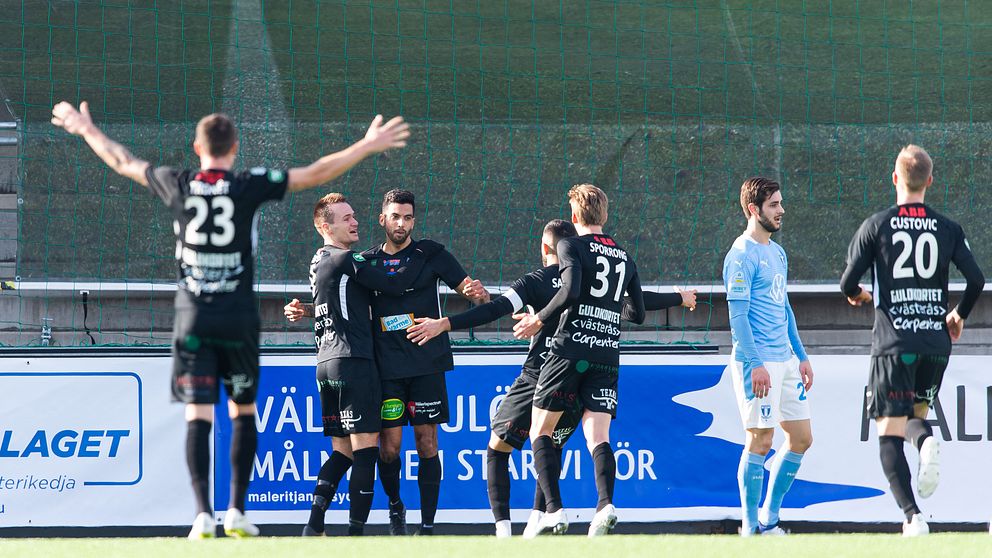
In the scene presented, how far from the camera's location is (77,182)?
28.4 feet

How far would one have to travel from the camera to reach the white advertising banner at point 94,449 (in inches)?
296

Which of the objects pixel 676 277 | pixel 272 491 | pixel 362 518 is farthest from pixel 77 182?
pixel 676 277

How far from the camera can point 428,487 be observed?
6.81 m

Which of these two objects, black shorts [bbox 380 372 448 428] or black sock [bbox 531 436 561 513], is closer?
black sock [bbox 531 436 561 513]

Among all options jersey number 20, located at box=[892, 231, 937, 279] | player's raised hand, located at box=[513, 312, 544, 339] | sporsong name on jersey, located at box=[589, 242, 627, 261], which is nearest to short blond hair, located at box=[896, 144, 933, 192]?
jersey number 20, located at box=[892, 231, 937, 279]

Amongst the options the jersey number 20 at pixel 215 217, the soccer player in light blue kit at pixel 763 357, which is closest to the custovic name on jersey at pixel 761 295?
the soccer player in light blue kit at pixel 763 357

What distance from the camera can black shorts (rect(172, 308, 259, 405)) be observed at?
4648mm

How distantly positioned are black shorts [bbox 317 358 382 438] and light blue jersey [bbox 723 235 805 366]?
2.03 metres

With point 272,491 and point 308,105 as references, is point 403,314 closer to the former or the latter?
point 272,491

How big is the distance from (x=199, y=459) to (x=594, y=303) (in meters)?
2.36

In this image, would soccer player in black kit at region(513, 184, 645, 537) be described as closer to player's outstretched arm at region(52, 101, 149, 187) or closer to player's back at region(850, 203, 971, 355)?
player's back at region(850, 203, 971, 355)

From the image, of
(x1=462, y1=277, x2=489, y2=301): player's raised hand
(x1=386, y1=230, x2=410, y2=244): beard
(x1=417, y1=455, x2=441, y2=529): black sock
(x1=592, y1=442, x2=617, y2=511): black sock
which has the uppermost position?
(x1=386, y1=230, x2=410, y2=244): beard

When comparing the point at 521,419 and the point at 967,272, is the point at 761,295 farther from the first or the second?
the point at 521,419

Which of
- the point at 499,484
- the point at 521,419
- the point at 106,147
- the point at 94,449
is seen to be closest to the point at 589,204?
the point at 521,419
